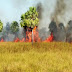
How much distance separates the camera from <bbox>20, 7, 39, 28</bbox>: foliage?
49.2 metres

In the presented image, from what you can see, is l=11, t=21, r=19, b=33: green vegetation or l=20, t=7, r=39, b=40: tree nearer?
l=20, t=7, r=39, b=40: tree

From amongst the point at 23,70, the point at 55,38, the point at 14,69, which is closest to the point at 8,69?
the point at 14,69

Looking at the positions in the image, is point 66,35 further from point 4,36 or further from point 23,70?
point 23,70

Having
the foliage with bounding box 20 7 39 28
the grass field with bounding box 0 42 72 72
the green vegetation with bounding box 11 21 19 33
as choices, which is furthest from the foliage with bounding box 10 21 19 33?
the grass field with bounding box 0 42 72 72

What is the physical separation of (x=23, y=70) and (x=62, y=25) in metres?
81.5

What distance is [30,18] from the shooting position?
49969 mm

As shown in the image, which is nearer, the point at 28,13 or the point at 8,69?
the point at 8,69

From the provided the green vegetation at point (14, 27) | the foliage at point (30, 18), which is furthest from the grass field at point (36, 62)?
the green vegetation at point (14, 27)

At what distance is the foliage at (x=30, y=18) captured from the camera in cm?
4919

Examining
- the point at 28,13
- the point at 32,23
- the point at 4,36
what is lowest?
the point at 4,36

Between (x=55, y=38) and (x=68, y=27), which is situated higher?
(x=68, y=27)

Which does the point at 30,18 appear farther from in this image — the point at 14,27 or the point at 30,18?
the point at 14,27

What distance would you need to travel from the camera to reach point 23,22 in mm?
52188

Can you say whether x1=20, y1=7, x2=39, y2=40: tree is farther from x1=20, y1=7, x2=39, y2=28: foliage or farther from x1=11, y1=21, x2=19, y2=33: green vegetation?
x1=11, y1=21, x2=19, y2=33: green vegetation
